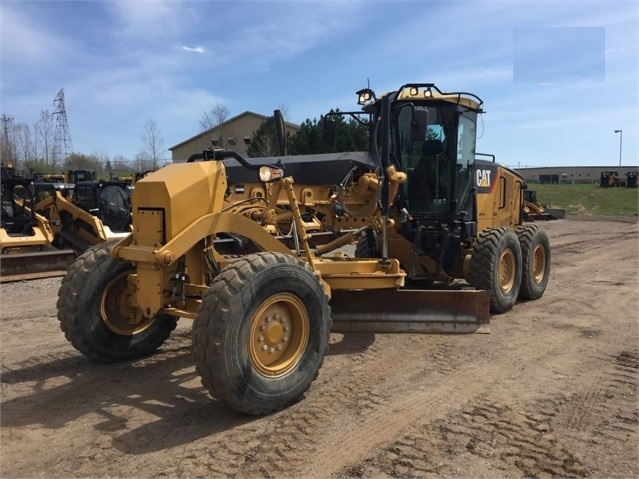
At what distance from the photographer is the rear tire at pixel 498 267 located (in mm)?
7586

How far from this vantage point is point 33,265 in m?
10.3

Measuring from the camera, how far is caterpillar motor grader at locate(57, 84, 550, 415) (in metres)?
4.22

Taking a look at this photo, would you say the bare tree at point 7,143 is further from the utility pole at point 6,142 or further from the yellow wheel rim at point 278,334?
the yellow wheel rim at point 278,334

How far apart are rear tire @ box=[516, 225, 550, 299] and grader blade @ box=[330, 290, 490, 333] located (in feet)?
9.99

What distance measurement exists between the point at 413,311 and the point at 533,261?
12.7ft

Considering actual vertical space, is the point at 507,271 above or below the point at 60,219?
below

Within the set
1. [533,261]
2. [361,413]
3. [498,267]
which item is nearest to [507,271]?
[498,267]

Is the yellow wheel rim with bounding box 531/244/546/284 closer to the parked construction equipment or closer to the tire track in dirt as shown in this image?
the tire track in dirt

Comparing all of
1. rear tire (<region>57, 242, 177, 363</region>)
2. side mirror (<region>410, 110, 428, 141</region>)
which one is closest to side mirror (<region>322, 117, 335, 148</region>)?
side mirror (<region>410, 110, 428, 141</region>)

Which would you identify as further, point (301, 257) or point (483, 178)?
point (483, 178)

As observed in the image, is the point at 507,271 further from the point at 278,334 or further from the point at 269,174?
the point at 278,334

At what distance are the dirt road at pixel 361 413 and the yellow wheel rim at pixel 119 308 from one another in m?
0.38

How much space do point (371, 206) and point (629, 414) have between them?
3.17 m

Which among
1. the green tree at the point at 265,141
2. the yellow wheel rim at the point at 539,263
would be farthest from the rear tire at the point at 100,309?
the green tree at the point at 265,141
